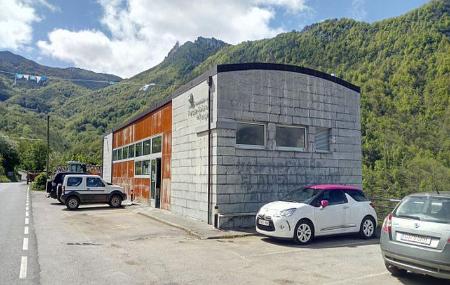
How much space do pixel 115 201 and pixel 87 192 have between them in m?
1.51

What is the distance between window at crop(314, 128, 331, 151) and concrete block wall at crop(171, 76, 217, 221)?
452cm

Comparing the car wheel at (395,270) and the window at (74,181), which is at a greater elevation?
the window at (74,181)

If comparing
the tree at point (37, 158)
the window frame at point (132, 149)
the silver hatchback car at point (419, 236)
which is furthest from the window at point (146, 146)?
the tree at point (37, 158)

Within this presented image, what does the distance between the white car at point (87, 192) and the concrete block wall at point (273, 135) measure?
33.0 feet

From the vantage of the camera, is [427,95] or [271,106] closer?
[271,106]

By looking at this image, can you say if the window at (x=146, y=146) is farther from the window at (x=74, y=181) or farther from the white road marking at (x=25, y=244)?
the white road marking at (x=25, y=244)

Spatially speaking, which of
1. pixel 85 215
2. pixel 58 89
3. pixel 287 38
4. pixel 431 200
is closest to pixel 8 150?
pixel 58 89

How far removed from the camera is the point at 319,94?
15.7 m

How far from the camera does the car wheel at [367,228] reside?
1173 centimetres

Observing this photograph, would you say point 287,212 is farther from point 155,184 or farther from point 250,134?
point 155,184

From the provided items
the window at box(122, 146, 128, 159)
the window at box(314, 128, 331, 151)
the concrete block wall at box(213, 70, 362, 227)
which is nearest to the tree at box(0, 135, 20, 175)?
the window at box(122, 146, 128, 159)

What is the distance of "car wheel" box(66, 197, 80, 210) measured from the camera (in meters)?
20.3

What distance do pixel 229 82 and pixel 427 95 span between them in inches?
2132

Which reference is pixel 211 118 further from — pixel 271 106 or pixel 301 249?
pixel 301 249
